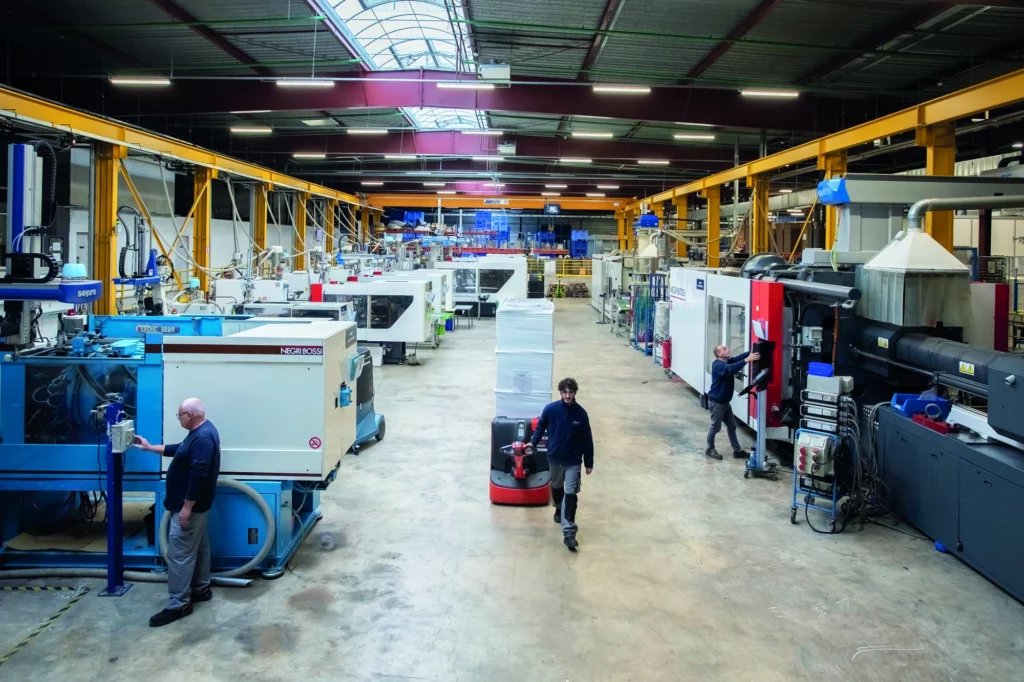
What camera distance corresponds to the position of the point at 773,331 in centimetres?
868

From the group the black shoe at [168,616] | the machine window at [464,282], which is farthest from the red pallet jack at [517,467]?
the machine window at [464,282]

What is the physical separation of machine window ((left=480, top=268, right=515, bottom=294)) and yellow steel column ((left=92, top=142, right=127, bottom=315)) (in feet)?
47.3

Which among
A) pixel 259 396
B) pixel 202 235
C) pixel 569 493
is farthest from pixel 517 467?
pixel 202 235

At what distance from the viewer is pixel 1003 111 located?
12.9 m

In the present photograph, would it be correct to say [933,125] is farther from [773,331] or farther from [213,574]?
[213,574]

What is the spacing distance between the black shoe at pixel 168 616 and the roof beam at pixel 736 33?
908cm

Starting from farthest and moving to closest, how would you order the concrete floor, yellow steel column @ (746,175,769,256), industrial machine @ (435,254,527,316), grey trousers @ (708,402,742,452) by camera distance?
industrial machine @ (435,254,527,316) → yellow steel column @ (746,175,769,256) → grey trousers @ (708,402,742,452) → the concrete floor

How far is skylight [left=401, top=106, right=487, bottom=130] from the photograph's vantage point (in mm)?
18606

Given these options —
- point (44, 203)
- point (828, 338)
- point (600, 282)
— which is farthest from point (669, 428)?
point (600, 282)

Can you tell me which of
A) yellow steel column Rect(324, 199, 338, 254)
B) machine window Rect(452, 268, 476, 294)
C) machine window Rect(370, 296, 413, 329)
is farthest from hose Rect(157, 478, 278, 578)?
yellow steel column Rect(324, 199, 338, 254)

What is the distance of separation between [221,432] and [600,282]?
75.6 ft

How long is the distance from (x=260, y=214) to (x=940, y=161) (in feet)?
55.7

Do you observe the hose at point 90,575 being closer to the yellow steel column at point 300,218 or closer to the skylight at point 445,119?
the skylight at point 445,119

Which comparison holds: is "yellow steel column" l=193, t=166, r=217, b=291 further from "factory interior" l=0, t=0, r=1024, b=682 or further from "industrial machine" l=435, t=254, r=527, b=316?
"industrial machine" l=435, t=254, r=527, b=316
